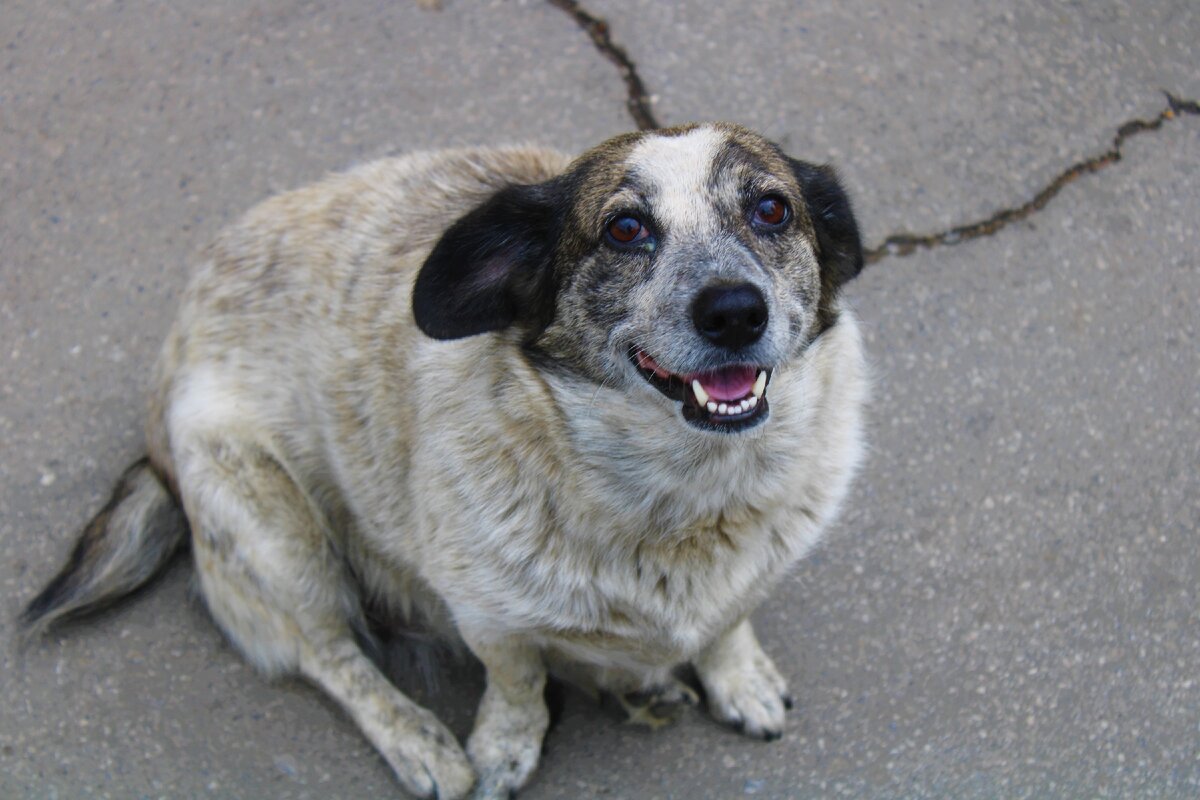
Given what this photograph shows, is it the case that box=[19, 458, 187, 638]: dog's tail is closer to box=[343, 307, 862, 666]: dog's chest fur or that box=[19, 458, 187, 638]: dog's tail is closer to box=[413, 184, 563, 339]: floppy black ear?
box=[343, 307, 862, 666]: dog's chest fur

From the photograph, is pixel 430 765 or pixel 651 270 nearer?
pixel 651 270

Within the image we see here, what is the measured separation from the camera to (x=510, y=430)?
261cm

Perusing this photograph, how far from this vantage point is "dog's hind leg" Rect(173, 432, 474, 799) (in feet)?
9.80

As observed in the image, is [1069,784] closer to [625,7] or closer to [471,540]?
[471,540]

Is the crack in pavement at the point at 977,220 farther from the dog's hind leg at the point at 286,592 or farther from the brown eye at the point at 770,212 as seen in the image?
the dog's hind leg at the point at 286,592

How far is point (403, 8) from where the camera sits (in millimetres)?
4551

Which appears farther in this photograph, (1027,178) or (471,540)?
(1027,178)

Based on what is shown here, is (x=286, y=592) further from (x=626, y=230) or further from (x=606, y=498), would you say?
(x=626, y=230)

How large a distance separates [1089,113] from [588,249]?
2597 mm

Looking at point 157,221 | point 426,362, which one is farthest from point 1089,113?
point 157,221

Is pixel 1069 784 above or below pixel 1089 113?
below

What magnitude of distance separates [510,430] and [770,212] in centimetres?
72

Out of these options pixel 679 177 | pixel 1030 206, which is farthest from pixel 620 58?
pixel 679 177

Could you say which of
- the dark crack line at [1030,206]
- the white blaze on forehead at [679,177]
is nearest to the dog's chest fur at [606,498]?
the white blaze on forehead at [679,177]
